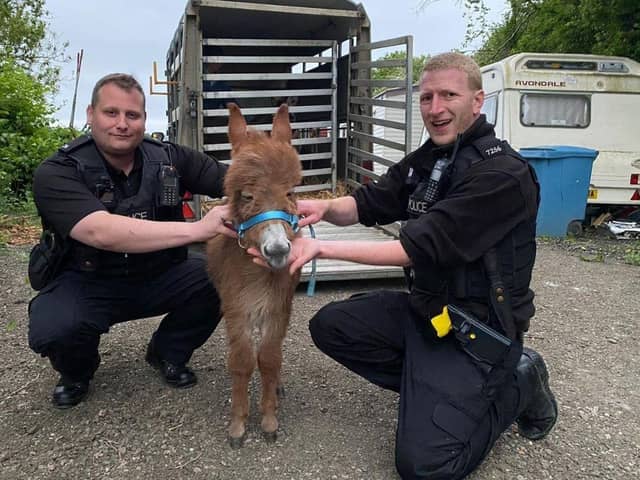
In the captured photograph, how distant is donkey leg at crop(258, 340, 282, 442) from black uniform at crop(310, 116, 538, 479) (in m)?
0.51

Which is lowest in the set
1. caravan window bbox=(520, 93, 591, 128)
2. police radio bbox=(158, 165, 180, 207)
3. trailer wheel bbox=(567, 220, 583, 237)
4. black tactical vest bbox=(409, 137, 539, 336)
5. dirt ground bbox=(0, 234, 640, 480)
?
dirt ground bbox=(0, 234, 640, 480)

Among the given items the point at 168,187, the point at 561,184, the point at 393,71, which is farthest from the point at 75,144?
the point at 393,71

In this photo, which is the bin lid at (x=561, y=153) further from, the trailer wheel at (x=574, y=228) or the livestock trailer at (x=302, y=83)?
the livestock trailer at (x=302, y=83)

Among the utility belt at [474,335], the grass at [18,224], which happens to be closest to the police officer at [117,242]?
the utility belt at [474,335]

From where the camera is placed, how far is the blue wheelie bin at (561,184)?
990 cm

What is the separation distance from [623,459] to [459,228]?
1.75 meters

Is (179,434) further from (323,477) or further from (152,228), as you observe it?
(152,228)

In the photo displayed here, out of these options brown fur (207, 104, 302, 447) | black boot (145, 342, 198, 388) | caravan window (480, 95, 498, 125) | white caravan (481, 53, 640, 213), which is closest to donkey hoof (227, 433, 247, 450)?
brown fur (207, 104, 302, 447)

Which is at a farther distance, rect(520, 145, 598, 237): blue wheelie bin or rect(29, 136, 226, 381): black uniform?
rect(520, 145, 598, 237): blue wheelie bin

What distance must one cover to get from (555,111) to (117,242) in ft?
31.8

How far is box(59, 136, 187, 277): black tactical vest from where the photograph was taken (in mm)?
3688

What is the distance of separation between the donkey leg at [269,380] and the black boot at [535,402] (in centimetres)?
147

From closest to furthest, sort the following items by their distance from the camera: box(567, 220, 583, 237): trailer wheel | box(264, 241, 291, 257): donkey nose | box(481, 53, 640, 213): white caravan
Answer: box(264, 241, 291, 257): donkey nose
box(567, 220, 583, 237): trailer wheel
box(481, 53, 640, 213): white caravan

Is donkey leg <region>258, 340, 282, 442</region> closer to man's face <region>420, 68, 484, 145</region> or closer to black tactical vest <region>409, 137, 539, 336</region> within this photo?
black tactical vest <region>409, 137, 539, 336</region>
